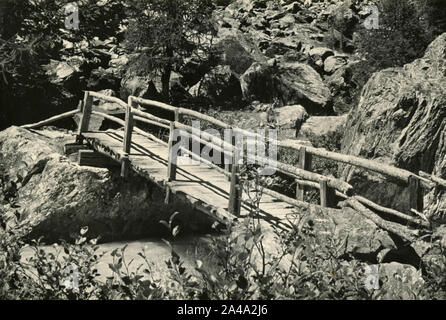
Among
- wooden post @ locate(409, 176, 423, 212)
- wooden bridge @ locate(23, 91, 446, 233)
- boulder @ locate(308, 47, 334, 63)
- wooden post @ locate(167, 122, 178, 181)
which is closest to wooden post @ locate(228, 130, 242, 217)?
wooden bridge @ locate(23, 91, 446, 233)

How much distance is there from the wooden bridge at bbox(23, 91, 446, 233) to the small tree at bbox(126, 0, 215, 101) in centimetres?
742

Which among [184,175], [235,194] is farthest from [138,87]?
[235,194]

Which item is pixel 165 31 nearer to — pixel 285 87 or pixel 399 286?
pixel 285 87

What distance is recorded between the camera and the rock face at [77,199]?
10828 millimetres

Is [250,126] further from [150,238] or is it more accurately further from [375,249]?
[375,249]

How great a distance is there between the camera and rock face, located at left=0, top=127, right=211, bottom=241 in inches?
426

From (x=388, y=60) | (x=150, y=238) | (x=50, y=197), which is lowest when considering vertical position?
(x=150, y=238)

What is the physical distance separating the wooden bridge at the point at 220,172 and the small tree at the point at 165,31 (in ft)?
24.3

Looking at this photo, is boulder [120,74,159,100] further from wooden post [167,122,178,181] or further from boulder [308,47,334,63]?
wooden post [167,122,178,181]

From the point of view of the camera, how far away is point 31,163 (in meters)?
11.3

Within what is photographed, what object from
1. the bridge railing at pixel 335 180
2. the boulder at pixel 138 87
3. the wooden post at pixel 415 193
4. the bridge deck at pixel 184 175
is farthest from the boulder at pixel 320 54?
the wooden post at pixel 415 193

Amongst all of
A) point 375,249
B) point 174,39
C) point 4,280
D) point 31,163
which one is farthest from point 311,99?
point 4,280

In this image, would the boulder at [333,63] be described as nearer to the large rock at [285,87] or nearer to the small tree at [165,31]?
the large rock at [285,87]

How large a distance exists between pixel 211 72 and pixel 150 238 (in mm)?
10506
